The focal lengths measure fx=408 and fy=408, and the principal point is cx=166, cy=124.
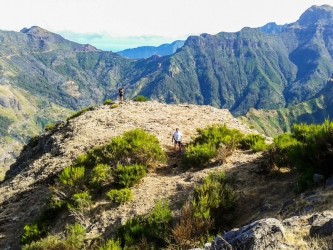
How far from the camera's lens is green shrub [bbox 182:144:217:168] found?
23.4 m

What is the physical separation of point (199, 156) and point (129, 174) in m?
4.29

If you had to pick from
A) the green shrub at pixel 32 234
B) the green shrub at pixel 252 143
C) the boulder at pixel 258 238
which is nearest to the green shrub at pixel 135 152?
the green shrub at pixel 252 143

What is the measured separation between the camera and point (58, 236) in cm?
1836

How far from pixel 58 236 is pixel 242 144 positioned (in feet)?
43.8

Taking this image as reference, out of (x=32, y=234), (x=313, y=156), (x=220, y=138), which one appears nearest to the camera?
(x=313, y=156)

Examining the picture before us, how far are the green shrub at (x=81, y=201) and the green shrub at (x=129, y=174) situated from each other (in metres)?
2.02

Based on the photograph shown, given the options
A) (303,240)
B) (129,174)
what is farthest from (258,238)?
(129,174)

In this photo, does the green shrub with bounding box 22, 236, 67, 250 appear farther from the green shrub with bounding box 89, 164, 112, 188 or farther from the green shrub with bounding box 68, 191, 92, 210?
the green shrub with bounding box 89, 164, 112, 188

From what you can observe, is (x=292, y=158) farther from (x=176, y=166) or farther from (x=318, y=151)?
(x=176, y=166)

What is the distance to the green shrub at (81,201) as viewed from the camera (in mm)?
20067

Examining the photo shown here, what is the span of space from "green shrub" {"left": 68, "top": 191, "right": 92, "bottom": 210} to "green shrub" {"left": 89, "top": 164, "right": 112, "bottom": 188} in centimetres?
127

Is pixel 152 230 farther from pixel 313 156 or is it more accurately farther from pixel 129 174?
pixel 313 156

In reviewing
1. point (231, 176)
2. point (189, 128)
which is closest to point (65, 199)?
point (231, 176)

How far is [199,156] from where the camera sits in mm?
23609
